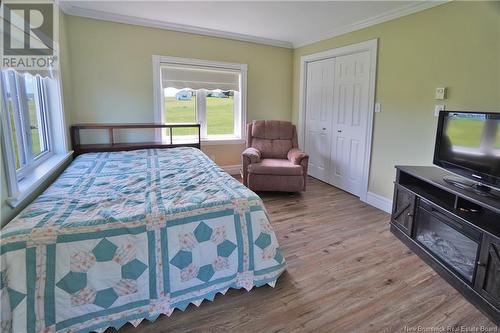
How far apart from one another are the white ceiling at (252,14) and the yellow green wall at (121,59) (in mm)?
137

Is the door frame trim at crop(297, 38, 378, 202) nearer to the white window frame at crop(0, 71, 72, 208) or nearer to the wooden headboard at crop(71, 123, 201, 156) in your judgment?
the wooden headboard at crop(71, 123, 201, 156)

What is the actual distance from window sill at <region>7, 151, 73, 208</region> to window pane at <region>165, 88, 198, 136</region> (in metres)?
1.60

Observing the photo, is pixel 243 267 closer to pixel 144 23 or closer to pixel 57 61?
pixel 57 61

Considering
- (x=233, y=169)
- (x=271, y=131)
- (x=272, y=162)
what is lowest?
(x=233, y=169)

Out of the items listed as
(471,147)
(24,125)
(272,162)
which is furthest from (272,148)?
(24,125)

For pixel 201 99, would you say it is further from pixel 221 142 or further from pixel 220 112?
pixel 221 142

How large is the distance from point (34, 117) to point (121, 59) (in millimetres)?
1486

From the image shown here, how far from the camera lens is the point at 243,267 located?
1815 mm

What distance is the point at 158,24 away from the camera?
375 centimetres

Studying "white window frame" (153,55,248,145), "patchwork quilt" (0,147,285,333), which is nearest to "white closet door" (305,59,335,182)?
"white window frame" (153,55,248,145)

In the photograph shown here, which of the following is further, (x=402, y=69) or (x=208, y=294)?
(x=402, y=69)

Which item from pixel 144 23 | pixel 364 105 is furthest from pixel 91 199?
pixel 364 105

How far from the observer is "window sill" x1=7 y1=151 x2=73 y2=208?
66.1 inches

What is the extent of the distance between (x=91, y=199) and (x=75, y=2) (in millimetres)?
2634
